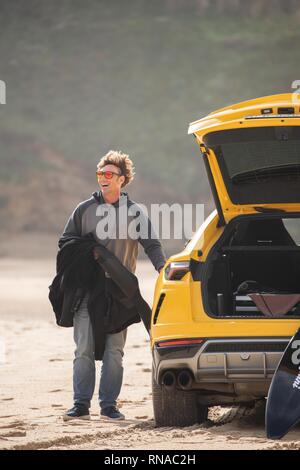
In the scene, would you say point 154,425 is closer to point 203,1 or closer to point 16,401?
point 16,401

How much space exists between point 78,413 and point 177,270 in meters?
1.51

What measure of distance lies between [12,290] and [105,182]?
60.3 ft

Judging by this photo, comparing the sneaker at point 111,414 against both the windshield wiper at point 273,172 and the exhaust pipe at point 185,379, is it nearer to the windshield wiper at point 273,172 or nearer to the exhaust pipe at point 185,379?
the exhaust pipe at point 185,379

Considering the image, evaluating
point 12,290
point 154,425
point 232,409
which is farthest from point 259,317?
point 12,290

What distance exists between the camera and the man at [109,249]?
8.28m

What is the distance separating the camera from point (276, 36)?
7075 cm

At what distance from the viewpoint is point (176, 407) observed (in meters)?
7.36

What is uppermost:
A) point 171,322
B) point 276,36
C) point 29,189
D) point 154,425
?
point 276,36

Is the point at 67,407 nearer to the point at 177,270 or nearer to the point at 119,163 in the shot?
the point at 119,163

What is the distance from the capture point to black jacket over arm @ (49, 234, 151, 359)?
823cm

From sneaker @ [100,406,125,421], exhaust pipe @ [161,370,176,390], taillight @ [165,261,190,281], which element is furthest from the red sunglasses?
exhaust pipe @ [161,370,176,390]

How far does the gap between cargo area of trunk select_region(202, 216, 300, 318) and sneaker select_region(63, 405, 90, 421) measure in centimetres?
133

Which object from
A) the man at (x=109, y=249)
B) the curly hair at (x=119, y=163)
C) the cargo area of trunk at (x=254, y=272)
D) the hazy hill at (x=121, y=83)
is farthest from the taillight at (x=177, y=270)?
the hazy hill at (x=121, y=83)

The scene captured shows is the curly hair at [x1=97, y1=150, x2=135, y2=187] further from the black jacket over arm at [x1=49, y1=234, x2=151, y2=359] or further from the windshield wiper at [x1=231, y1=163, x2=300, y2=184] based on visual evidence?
the windshield wiper at [x1=231, y1=163, x2=300, y2=184]
